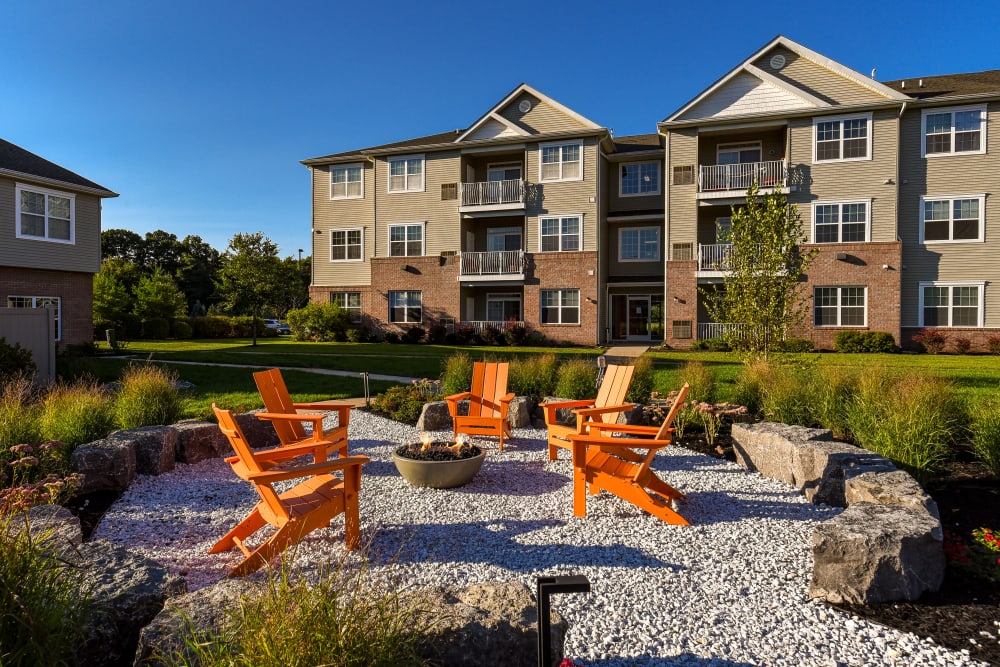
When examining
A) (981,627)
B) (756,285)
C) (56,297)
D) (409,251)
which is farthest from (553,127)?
(981,627)

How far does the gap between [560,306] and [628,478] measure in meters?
20.4

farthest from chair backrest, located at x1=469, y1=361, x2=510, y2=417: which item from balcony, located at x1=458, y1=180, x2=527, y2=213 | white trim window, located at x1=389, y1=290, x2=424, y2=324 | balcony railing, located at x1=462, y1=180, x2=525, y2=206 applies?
white trim window, located at x1=389, y1=290, x2=424, y2=324

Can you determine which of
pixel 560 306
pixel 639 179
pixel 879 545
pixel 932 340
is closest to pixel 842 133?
pixel 639 179

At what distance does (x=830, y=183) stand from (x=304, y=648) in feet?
80.1

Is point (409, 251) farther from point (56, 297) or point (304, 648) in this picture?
point (304, 648)

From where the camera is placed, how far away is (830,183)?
2161cm

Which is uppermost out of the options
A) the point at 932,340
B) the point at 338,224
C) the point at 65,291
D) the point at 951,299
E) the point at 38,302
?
the point at 338,224

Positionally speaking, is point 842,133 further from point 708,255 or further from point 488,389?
point 488,389

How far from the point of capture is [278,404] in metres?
5.93

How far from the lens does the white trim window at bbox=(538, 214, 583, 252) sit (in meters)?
24.9

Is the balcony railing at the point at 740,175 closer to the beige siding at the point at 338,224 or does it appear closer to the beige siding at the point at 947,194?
the beige siding at the point at 947,194

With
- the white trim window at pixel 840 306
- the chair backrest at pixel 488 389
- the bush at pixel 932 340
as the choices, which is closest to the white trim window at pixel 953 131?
the white trim window at pixel 840 306

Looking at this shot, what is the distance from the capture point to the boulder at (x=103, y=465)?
510 cm

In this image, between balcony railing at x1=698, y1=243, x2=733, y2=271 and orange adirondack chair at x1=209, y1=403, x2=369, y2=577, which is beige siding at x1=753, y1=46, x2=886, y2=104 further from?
orange adirondack chair at x1=209, y1=403, x2=369, y2=577
